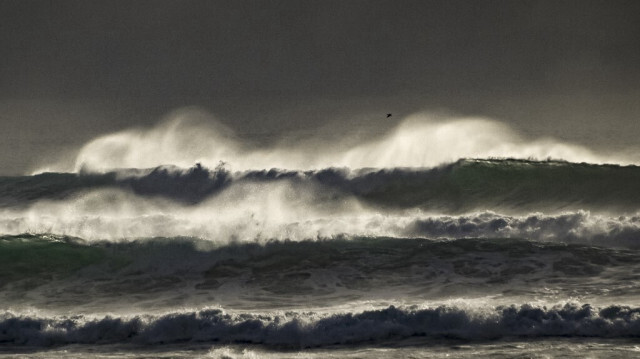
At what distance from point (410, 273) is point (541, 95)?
9673 cm

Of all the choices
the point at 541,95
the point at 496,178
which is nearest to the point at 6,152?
the point at 496,178

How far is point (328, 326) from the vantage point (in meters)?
16.0

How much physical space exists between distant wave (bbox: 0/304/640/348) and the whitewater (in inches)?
1.1

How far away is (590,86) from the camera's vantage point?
123562 millimetres

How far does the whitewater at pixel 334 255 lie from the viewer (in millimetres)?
15742

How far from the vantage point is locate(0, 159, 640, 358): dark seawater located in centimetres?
1567

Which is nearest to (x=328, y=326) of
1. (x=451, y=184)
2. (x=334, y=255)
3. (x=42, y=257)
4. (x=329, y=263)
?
(x=329, y=263)

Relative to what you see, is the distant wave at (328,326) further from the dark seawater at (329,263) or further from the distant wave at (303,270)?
the distant wave at (303,270)

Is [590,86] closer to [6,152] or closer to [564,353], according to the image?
[6,152]

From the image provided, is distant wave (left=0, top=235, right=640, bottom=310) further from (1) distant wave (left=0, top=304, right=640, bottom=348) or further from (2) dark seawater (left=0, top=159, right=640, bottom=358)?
(1) distant wave (left=0, top=304, right=640, bottom=348)

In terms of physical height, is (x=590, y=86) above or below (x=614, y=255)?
above

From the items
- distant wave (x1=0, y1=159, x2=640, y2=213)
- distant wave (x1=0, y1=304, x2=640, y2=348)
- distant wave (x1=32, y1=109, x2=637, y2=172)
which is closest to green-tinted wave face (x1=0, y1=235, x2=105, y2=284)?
distant wave (x1=0, y1=304, x2=640, y2=348)

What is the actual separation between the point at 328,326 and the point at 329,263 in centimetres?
452

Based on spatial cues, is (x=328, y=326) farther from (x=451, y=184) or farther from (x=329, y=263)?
(x=451, y=184)
